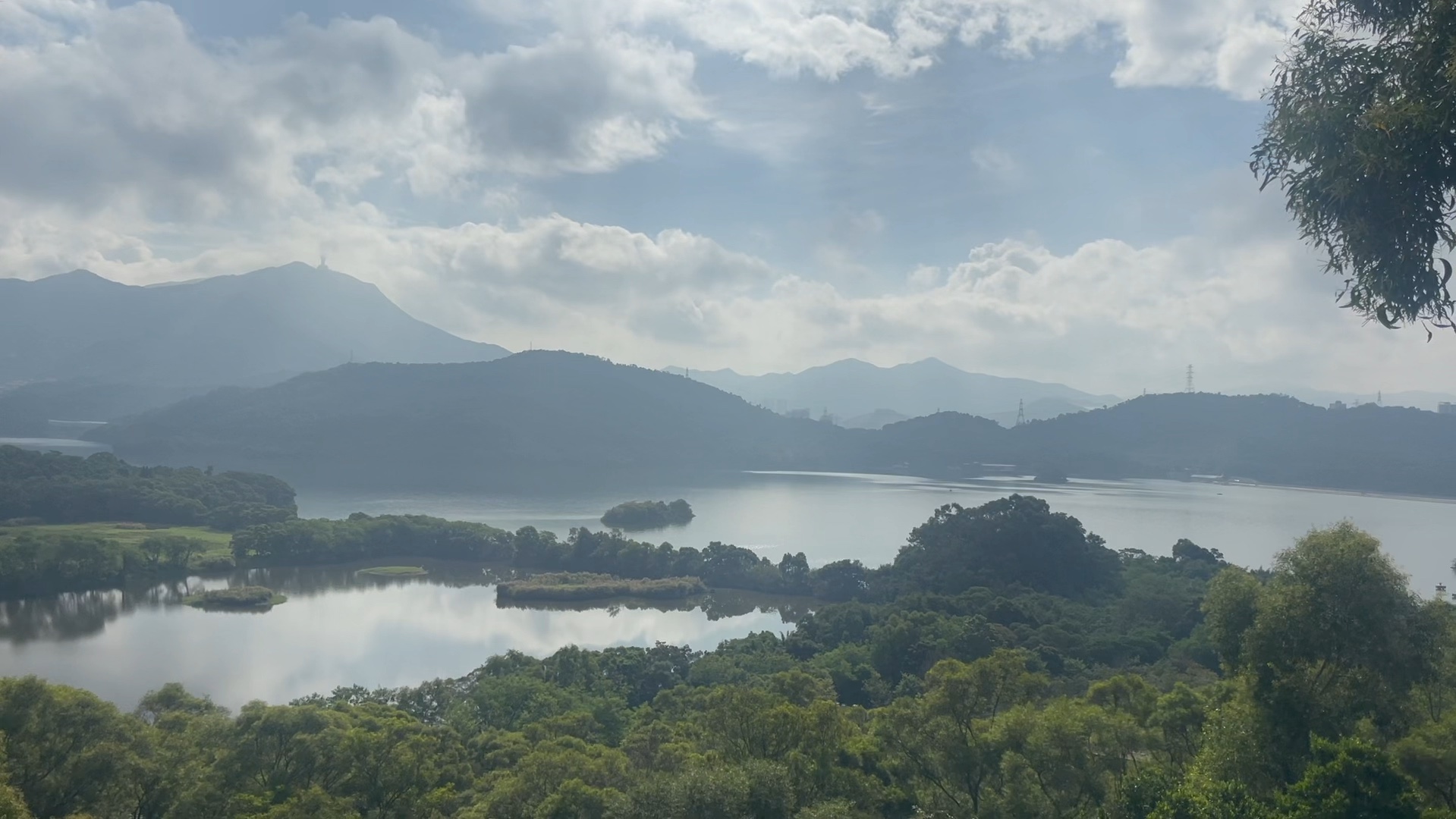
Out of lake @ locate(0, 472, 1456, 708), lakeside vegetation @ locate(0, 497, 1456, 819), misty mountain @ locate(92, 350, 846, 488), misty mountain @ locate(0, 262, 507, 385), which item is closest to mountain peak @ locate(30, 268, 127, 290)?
misty mountain @ locate(0, 262, 507, 385)

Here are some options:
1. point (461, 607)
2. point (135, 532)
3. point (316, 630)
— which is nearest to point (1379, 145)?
point (316, 630)

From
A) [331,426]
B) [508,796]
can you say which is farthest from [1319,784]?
[331,426]

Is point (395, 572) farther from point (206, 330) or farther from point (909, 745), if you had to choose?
point (206, 330)

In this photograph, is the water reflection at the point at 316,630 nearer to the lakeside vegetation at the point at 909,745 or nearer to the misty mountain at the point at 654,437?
the lakeside vegetation at the point at 909,745

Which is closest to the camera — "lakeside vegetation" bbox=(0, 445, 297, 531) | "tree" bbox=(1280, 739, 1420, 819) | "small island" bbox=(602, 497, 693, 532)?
"tree" bbox=(1280, 739, 1420, 819)

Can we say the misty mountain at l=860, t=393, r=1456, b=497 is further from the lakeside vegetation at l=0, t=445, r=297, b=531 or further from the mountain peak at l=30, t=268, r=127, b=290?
the mountain peak at l=30, t=268, r=127, b=290

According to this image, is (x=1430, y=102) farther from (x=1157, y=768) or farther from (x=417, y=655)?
(x=417, y=655)

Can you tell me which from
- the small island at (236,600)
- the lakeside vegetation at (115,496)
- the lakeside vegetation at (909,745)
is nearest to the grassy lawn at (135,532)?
the lakeside vegetation at (115,496)
